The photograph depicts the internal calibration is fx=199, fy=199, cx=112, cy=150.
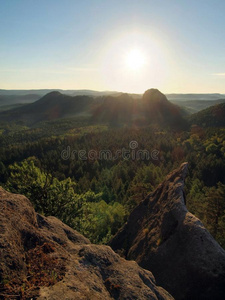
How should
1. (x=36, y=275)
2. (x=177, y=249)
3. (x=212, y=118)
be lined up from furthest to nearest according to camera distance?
(x=212, y=118), (x=177, y=249), (x=36, y=275)

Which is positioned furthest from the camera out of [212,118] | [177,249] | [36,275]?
[212,118]

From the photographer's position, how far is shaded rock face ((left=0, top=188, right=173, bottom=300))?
905cm

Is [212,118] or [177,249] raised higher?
[212,118]

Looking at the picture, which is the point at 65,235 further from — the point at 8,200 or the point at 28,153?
the point at 28,153

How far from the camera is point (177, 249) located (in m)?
16.6

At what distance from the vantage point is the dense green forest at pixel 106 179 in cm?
2842

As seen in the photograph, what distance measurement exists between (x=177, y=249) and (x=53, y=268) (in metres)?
10.6

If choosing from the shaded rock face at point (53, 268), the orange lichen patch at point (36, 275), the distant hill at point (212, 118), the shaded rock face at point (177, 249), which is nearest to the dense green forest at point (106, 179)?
the shaded rock face at point (177, 249)

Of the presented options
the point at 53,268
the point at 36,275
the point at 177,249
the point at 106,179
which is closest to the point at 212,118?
the point at 106,179

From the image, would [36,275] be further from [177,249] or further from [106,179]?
[106,179]

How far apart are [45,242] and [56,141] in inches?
5151

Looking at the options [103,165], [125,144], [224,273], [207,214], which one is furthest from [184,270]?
[125,144]

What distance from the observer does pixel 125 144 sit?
401ft

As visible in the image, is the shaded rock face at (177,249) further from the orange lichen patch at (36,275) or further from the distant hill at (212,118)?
the distant hill at (212,118)
